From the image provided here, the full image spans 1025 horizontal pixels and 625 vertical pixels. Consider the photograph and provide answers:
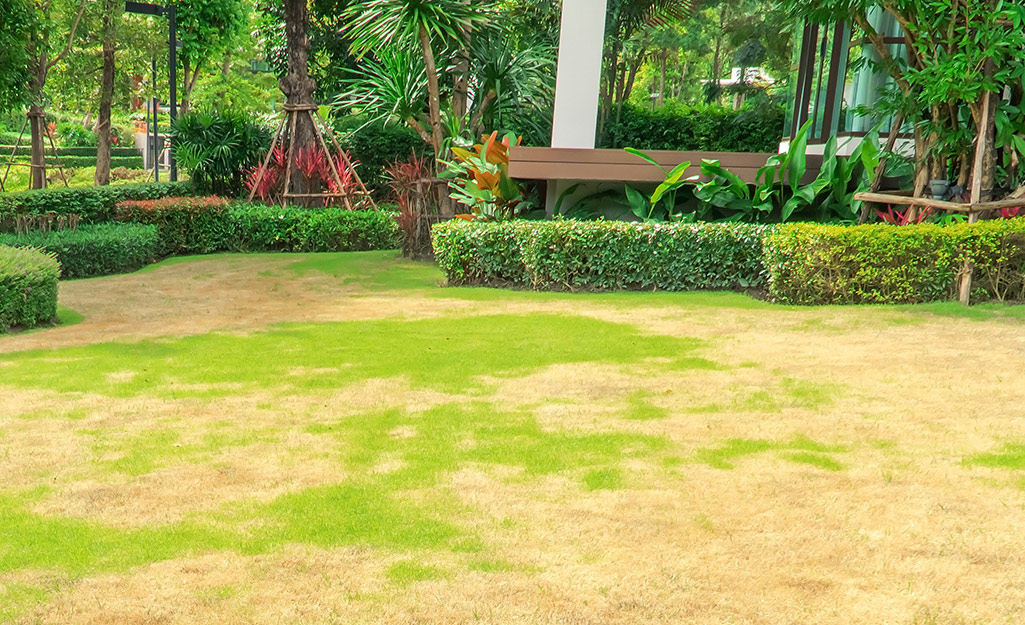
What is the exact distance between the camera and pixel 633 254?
9.68 metres

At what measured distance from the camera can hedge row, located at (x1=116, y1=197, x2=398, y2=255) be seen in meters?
14.8

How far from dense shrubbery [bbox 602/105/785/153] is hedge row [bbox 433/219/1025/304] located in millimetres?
10571

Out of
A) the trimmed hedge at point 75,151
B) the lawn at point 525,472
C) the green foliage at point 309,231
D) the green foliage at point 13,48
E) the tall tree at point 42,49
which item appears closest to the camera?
the lawn at point 525,472

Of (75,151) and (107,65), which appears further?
(75,151)

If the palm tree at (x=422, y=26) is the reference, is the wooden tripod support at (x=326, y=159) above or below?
below

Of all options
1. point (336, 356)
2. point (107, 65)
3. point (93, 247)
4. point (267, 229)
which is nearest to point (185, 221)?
point (267, 229)

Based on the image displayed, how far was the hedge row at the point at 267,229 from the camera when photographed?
1479 cm

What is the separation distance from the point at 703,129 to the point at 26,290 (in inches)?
610

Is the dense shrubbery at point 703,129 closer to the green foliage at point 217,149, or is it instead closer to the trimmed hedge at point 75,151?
the green foliage at point 217,149

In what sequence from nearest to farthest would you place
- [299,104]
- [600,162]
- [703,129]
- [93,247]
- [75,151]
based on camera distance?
[600,162] < [93,247] < [299,104] < [703,129] < [75,151]

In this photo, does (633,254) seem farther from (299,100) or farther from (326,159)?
(299,100)

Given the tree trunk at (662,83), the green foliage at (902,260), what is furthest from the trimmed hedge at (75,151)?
the green foliage at (902,260)

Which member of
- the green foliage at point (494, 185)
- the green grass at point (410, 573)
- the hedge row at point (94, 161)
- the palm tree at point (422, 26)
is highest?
the palm tree at point (422, 26)

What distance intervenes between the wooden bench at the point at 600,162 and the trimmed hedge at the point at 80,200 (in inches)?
298
